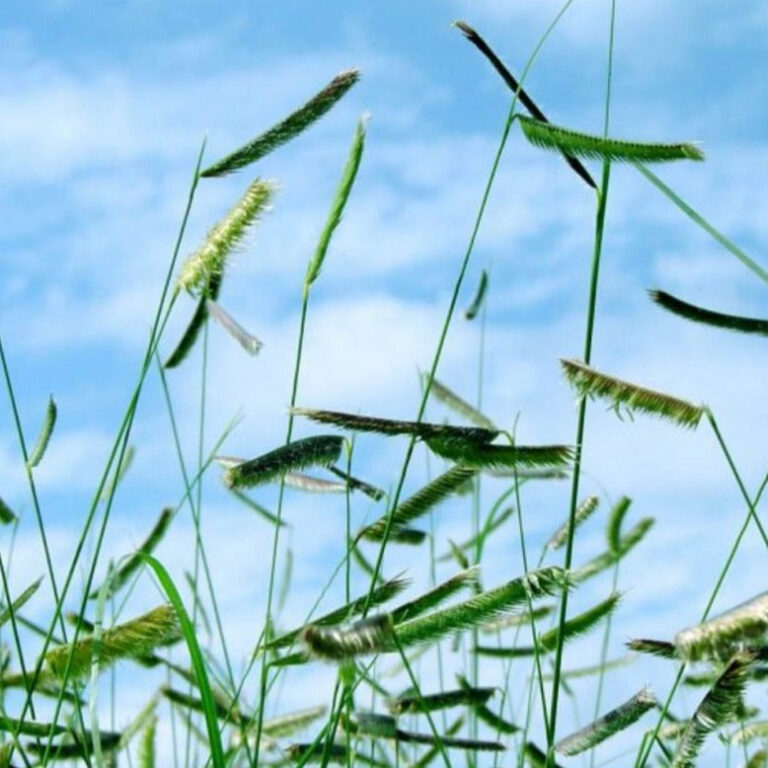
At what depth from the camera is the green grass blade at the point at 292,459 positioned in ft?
4.74

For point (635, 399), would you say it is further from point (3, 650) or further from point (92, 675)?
point (3, 650)

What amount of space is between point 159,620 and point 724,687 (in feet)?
1.40

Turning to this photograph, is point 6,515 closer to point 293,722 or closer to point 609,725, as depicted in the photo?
point 293,722

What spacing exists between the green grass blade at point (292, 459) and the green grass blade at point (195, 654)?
0.20 m

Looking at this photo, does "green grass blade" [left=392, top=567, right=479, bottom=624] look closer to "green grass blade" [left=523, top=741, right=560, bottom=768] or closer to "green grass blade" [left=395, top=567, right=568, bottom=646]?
"green grass blade" [left=395, top=567, right=568, bottom=646]

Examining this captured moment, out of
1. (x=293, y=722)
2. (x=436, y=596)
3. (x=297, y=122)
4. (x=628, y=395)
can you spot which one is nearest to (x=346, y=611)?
(x=436, y=596)

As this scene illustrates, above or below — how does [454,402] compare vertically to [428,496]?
above

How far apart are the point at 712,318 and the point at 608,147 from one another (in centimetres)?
26

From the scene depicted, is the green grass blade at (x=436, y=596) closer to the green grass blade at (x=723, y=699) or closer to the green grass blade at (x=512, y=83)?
the green grass blade at (x=723, y=699)

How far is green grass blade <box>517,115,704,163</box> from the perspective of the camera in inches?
54.5

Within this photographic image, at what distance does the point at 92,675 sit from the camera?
1309 millimetres

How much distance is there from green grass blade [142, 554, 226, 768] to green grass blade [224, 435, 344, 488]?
0.20 metres

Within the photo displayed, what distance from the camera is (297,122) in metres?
1.68

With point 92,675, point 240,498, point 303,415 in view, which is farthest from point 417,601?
point 240,498
